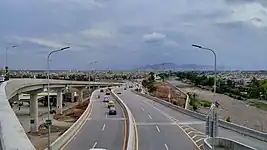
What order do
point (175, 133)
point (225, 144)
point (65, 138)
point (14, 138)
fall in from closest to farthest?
point (14, 138), point (225, 144), point (65, 138), point (175, 133)

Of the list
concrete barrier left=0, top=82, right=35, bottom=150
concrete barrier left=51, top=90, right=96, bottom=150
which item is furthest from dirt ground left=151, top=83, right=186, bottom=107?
concrete barrier left=0, top=82, right=35, bottom=150

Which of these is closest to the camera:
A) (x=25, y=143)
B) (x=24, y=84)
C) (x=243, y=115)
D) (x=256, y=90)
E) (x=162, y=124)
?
(x=25, y=143)

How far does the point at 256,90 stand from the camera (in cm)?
15050

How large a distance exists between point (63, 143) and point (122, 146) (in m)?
5.19

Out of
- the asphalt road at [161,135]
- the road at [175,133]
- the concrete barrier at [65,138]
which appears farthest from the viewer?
the road at [175,133]

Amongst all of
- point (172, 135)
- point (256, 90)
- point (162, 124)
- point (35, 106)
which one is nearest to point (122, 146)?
point (172, 135)

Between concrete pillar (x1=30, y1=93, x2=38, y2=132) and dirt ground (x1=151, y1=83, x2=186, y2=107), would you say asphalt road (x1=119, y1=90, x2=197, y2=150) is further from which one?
dirt ground (x1=151, y1=83, x2=186, y2=107)

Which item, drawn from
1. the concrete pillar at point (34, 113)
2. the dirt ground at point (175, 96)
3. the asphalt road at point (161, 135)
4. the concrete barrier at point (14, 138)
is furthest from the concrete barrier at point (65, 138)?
the dirt ground at point (175, 96)

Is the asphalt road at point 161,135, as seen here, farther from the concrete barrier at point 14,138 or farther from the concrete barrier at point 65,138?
the concrete barrier at point 14,138

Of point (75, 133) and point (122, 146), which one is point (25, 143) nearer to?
point (122, 146)

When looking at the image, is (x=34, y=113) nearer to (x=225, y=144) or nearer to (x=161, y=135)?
(x=161, y=135)

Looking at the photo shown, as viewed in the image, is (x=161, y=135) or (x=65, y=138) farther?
(x=161, y=135)

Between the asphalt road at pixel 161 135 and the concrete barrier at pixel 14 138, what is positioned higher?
the concrete barrier at pixel 14 138

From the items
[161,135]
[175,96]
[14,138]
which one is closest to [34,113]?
[161,135]
